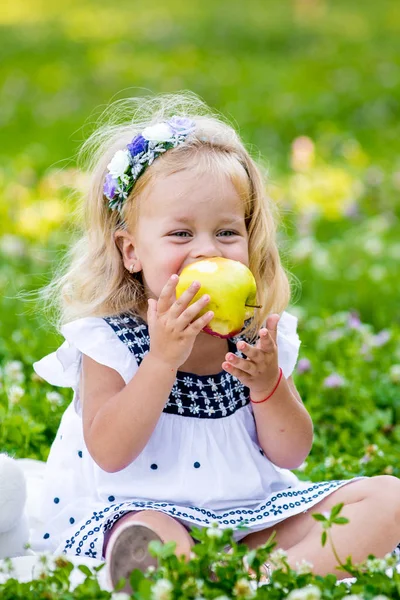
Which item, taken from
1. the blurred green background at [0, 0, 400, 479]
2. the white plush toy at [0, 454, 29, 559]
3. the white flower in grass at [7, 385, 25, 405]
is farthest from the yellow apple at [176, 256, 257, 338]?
the white flower in grass at [7, 385, 25, 405]

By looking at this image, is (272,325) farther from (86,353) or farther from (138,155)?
(138,155)

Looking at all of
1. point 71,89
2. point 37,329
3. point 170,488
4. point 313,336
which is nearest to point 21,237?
point 37,329

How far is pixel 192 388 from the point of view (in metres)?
3.00

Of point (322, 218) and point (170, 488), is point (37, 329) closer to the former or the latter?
point (170, 488)

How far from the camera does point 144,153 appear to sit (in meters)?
3.02

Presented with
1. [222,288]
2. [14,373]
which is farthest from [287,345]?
[14,373]

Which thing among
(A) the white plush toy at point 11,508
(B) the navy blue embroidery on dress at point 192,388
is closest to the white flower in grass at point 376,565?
(B) the navy blue embroidery on dress at point 192,388

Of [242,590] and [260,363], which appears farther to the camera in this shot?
[260,363]

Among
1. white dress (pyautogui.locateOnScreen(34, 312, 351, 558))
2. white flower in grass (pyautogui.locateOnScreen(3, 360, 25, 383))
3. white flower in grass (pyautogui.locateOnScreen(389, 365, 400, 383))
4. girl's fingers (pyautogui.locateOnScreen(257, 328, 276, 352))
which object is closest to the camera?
girl's fingers (pyautogui.locateOnScreen(257, 328, 276, 352))

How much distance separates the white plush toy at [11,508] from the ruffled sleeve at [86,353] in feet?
1.06

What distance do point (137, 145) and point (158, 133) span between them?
8 centimetres

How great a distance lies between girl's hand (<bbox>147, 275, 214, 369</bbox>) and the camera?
8.59ft

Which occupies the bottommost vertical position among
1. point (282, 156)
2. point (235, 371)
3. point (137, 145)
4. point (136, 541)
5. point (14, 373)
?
point (136, 541)

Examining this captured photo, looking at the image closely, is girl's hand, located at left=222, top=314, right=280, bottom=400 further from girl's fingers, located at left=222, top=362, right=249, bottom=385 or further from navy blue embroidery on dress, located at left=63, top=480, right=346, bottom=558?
navy blue embroidery on dress, located at left=63, top=480, right=346, bottom=558
